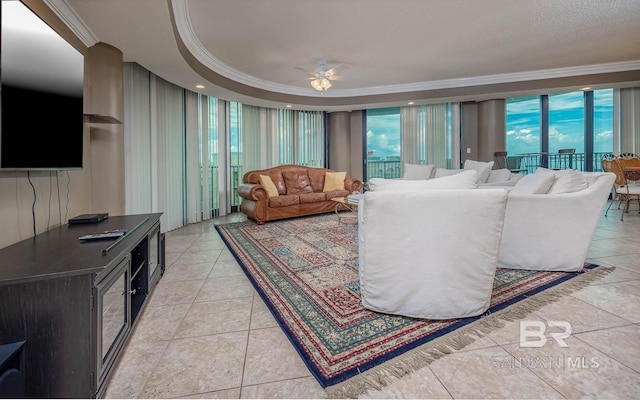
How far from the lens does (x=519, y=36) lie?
3969 millimetres

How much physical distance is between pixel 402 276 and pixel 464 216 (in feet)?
1.50

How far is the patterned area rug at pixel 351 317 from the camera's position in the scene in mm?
1305

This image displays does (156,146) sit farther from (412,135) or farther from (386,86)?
(412,135)

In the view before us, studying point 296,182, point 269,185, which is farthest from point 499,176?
point 269,185

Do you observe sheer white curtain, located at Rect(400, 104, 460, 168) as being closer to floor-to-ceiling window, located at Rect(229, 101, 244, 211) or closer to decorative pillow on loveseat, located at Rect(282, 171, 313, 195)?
decorative pillow on loveseat, located at Rect(282, 171, 313, 195)

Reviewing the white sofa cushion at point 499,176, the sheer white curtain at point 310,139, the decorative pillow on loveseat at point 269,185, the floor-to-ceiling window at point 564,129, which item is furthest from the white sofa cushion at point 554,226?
the sheer white curtain at point 310,139

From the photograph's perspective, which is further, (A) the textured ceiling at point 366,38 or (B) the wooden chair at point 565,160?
(B) the wooden chair at point 565,160

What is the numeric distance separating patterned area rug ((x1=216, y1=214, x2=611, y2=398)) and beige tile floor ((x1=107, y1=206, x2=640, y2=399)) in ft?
0.21

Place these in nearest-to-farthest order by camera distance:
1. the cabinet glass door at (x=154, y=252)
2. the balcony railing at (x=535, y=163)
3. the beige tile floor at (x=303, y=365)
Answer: the beige tile floor at (x=303, y=365) → the cabinet glass door at (x=154, y=252) → the balcony railing at (x=535, y=163)

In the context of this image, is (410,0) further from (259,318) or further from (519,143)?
(519,143)

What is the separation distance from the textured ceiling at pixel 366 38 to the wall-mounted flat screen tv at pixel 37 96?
88 centimetres

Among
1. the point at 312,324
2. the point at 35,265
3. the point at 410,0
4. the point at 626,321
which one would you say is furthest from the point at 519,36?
the point at 35,265

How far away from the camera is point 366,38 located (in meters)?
3.95

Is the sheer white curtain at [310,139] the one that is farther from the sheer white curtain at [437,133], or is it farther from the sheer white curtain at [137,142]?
the sheer white curtain at [137,142]
